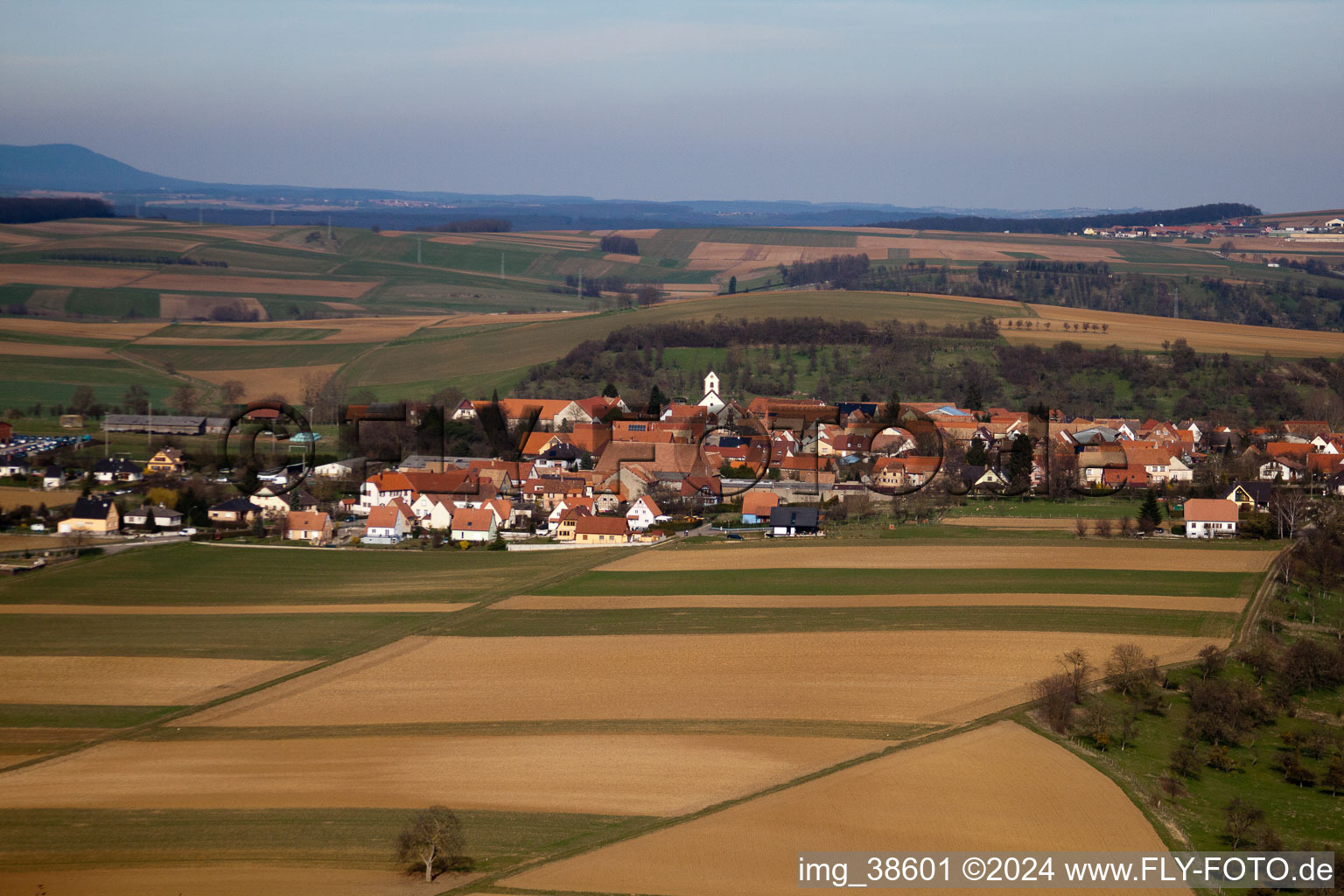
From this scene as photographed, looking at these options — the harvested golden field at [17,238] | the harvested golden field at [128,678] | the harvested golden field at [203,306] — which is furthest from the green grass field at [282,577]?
the harvested golden field at [17,238]

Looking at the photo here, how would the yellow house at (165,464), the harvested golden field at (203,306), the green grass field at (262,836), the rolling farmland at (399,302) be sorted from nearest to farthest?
the green grass field at (262,836) → the yellow house at (165,464) → the rolling farmland at (399,302) → the harvested golden field at (203,306)

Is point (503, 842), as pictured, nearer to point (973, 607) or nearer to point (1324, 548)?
point (973, 607)

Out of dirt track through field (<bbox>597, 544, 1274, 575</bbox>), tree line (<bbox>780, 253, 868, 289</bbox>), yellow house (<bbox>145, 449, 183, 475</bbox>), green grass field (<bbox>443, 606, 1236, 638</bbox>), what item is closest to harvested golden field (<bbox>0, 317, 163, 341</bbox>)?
yellow house (<bbox>145, 449, 183, 475</bbox>)

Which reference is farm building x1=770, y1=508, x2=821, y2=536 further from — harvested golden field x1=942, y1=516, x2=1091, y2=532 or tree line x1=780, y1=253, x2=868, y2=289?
tree line x1=780, y1=253, x2=868, y2=289

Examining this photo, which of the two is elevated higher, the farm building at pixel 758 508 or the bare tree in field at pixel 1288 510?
the bare tree in field at pixel 1288 510

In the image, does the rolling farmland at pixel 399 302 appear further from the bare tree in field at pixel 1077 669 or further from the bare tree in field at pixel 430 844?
the bare tree in field at pixel 430 844
